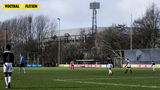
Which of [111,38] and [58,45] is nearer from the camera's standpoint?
[111,38]

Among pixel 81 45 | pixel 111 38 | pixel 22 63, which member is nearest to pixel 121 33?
pixel 111 38

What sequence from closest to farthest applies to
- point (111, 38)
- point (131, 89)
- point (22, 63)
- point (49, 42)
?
1. point (131, 89)
2. point (22, 63)
3. point (111, 38)
4. point (49, 42)

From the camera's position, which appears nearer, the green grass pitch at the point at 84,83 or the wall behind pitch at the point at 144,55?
the green grass pitch at the point at 84,83

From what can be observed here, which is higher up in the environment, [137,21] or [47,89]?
[137,21]

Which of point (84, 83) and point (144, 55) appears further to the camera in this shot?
point (144, 55)

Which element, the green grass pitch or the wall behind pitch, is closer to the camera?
the green grass pitch

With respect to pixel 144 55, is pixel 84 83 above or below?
below

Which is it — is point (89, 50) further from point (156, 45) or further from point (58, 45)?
point (156, 45)

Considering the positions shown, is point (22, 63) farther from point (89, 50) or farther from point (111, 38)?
point (89, 50)

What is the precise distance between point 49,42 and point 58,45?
4042mm

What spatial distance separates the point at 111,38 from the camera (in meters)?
115

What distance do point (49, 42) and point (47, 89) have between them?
377 ft

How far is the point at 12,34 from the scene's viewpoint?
122 m

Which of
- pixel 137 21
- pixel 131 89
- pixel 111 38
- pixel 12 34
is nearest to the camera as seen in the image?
pixel 131 89
